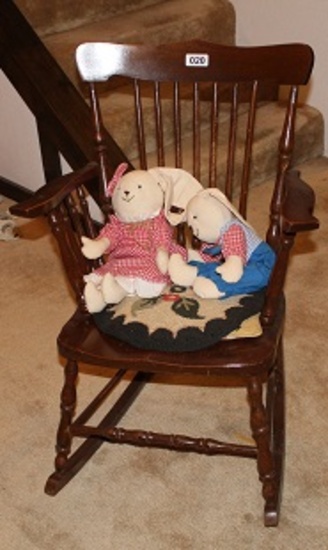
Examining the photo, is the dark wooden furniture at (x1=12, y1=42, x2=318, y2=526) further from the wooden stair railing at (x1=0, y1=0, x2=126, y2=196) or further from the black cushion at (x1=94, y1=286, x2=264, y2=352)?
the wooden stair railing at (x1=0, y1=0, x2=126, y2=196)

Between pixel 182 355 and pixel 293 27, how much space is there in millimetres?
2106

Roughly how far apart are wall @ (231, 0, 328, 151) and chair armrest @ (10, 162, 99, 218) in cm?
180

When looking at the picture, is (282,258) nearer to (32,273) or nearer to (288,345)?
(288,345)

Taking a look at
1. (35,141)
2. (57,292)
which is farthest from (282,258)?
(35,141)

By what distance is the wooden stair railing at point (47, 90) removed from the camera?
2555mm

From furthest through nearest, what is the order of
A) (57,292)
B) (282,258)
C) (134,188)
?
(57,292), (134,188), (282,258)

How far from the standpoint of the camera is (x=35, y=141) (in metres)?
3.02

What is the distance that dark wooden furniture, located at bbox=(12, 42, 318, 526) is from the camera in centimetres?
162

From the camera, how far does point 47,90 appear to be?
2.59 metres

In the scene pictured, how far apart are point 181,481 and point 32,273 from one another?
1116mm

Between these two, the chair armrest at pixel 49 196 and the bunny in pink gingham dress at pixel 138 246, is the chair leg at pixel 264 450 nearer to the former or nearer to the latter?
the bunny in pink gingham dress at pixel 138 246

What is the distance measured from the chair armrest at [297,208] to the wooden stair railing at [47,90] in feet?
3.30

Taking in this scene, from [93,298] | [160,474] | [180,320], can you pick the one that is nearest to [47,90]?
[93,298]

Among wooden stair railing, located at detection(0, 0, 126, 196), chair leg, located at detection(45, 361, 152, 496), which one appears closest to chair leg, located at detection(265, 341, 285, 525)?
chair leg, located at detection(45, 361, 152, 496)
